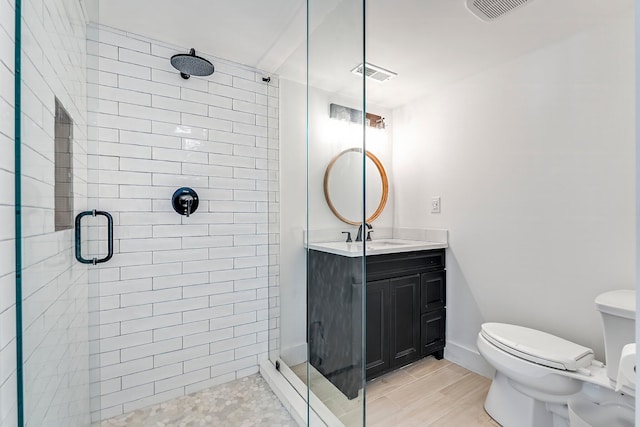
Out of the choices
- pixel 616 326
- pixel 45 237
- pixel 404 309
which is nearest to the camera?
pixel 45 237

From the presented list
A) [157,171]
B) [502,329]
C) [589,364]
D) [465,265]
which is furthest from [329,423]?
[157,171]

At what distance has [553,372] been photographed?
1.39 metres

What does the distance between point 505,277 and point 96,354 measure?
258cm

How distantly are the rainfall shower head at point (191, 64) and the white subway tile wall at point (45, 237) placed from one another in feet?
1.50

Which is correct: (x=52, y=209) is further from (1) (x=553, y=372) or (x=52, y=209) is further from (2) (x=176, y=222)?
(1) (x=553, y=372)

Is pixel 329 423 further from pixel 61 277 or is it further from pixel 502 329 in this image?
pixel 61 277

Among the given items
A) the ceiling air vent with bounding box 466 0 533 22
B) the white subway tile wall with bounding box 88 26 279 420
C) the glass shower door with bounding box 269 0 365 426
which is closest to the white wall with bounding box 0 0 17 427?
the white subway tile wall with bounding box 88 26 279 420

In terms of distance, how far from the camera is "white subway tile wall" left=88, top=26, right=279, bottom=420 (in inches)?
67.4

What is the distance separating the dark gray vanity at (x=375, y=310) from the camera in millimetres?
1536

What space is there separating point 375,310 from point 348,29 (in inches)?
65.0

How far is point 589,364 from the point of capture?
4.64ft

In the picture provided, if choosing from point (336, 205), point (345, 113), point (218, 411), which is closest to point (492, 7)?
point (345, 113)

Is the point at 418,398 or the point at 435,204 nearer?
the point at 418,398

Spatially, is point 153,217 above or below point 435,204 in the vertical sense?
below
